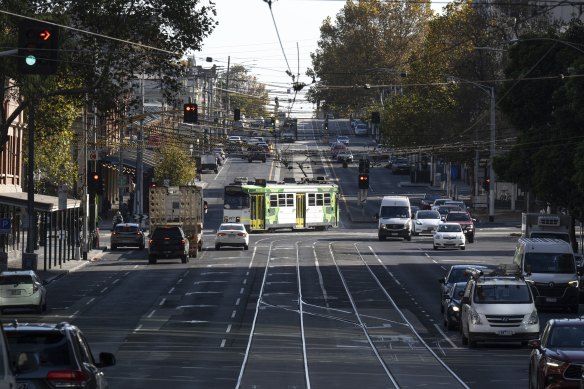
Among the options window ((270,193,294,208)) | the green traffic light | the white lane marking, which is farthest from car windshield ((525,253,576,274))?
window ((270,193,294,208))

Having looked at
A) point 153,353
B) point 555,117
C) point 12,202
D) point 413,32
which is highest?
point 413,32

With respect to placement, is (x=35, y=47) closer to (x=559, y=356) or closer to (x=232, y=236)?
(x=559, y=356)

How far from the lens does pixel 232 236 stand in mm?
74750

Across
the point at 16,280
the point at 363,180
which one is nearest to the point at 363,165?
the point at 363,180

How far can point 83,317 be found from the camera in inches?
1661

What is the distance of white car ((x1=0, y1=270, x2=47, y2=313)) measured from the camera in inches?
1671

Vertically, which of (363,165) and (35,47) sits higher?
(363,165)

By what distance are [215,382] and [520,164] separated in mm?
46327

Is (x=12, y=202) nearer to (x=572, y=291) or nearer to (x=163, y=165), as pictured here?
(x=572, y=291)

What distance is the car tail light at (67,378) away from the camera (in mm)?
15836

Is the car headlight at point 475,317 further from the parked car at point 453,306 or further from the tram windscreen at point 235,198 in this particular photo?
the tram windscreen at point 235,198

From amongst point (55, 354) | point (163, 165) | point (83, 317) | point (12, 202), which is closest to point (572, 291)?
point (83, 317)

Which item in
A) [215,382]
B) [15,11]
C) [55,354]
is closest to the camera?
[55,354]

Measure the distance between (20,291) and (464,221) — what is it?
142ft
